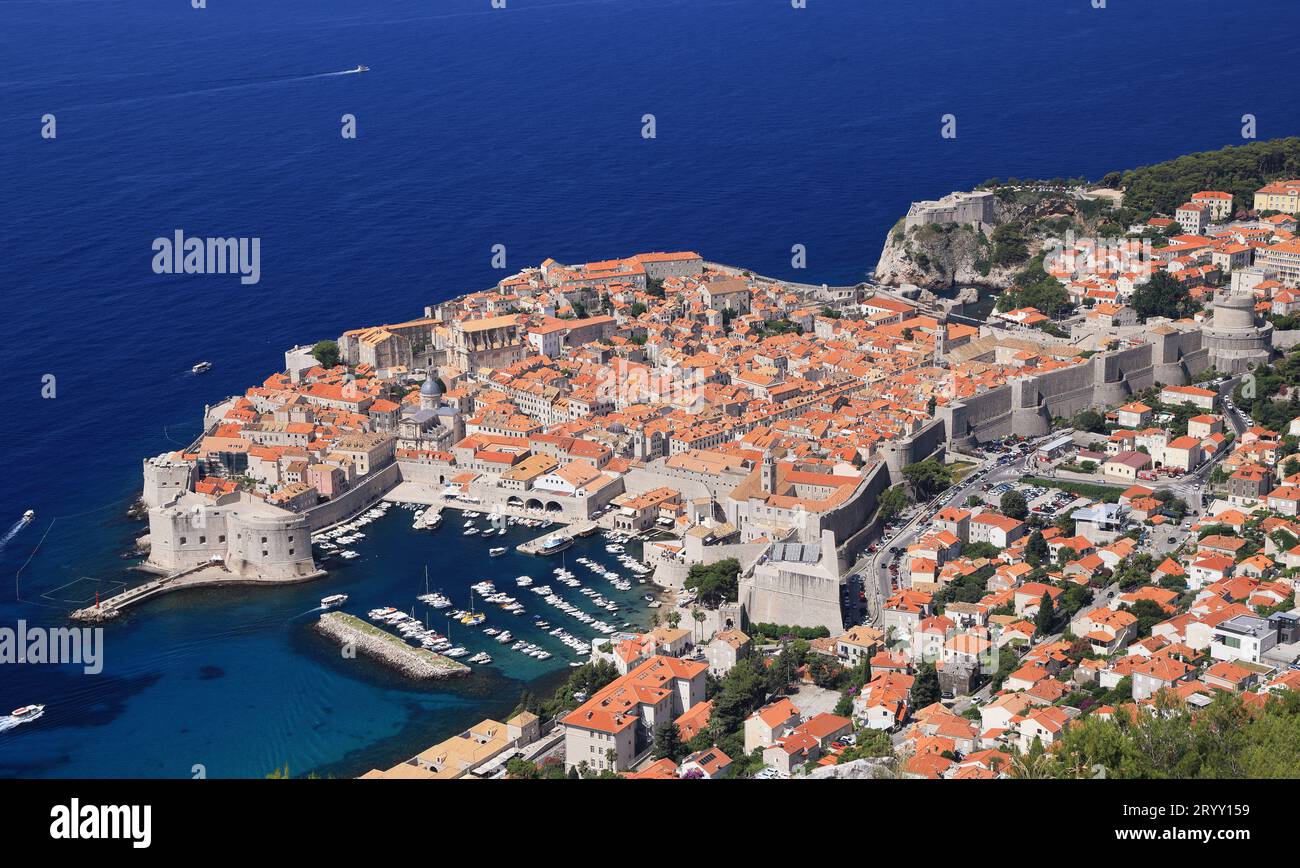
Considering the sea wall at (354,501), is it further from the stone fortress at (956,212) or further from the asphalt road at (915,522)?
the stone fortress at (956,212)

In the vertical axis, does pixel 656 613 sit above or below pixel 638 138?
below

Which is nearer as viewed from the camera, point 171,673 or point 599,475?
point 171,673

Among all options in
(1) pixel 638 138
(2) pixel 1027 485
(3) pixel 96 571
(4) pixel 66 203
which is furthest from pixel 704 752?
(1) pixel 638 138

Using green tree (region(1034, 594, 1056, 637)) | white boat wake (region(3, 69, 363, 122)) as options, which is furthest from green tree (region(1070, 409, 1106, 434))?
white boat wake (region(3, 69, 363, 122))

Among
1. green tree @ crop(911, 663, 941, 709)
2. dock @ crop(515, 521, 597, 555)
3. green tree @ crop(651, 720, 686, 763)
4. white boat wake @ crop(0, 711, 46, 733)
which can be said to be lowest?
white boat wake @ crop(0, 711, 46, 733)

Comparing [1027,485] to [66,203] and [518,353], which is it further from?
[66,203]

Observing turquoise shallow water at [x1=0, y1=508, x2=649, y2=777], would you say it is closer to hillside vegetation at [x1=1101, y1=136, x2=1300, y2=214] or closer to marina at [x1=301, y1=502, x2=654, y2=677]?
marina at [x1=301, y1=502, x2=654, y2=677]


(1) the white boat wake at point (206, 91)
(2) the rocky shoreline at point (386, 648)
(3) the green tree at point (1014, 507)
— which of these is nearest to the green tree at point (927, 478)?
(3) the green tree at point (1014, 507)
